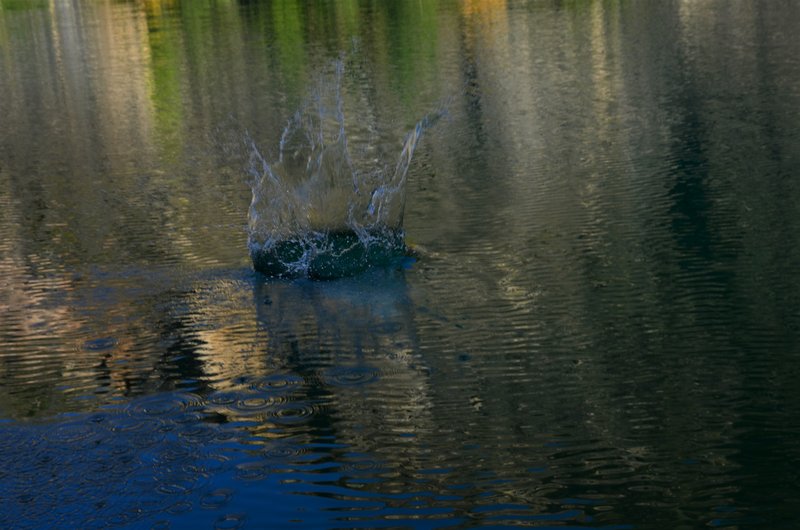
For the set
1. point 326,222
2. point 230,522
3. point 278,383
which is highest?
point 326,222

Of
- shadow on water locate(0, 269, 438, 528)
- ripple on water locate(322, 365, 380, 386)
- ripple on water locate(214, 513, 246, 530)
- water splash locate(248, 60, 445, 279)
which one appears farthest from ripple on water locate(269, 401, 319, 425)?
water splash locate(248, 60, 445, 279)

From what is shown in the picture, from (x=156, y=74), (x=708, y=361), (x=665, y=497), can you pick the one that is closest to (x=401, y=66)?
(x=156, y=74)

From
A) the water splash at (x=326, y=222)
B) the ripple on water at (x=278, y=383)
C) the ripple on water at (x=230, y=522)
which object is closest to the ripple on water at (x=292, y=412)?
the ripple on water at (x=278, y=383)

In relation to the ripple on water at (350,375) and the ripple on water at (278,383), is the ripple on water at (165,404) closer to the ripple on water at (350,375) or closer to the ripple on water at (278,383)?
the ripple on water at (278,383)

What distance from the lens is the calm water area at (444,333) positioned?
866 centimetres

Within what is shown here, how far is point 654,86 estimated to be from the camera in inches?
1168

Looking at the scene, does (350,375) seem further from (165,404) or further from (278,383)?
(165,404)

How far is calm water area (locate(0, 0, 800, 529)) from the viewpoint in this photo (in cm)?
866

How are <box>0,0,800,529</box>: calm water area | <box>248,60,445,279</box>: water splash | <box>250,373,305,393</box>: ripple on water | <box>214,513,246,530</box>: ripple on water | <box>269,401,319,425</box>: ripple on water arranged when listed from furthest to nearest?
<box>248,60,445,279</box>: water splash
<box>250,373,305,393</box>: ripple on water
<box>269,401,319,425</box>: ripple on water
<box>0,0,800,529</box>: calm water area
<box>214,513,246,530</box>: ripple on water

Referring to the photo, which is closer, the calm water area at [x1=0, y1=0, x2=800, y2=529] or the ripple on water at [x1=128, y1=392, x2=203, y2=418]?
the calm water area at [x1=0, y1=0, x2=800, y2=529]

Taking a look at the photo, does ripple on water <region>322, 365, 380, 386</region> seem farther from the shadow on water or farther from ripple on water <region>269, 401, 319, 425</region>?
ripple on water <region>269, 401, 319, 425</region>

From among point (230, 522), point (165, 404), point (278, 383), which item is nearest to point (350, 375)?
point (278, 383)

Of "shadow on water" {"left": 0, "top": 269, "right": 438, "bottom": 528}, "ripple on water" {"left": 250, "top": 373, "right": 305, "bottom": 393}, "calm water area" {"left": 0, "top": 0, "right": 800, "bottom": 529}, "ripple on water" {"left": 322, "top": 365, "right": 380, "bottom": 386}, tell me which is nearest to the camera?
"shadow on water" {"left": 0, "top": 269, "right": 438, "bottom": 528}

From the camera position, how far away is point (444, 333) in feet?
40.0
